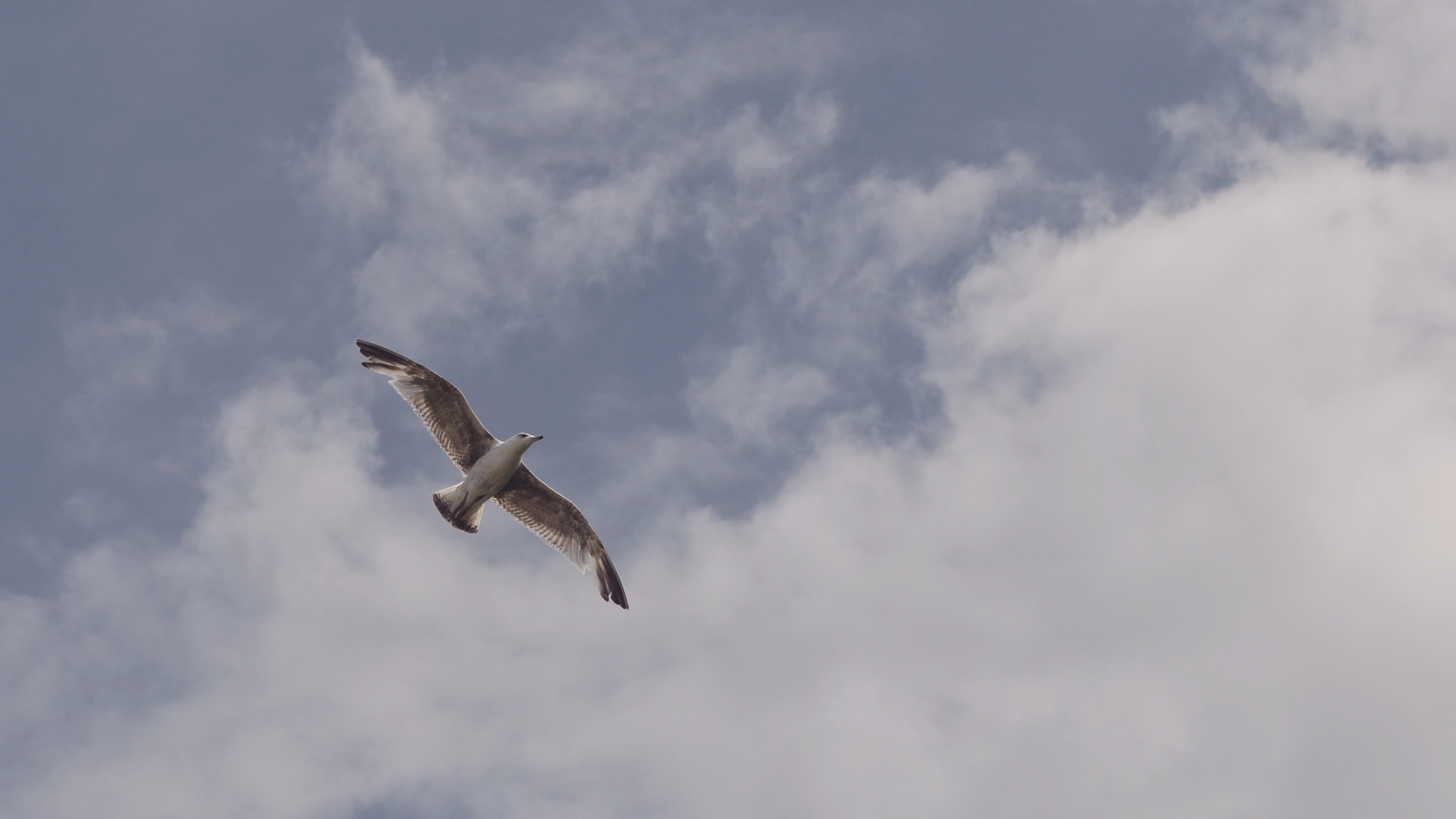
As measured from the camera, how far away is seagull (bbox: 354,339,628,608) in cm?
3400

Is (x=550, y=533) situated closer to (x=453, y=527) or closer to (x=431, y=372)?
(x=453, y=527)

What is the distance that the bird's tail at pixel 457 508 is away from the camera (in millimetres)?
34156

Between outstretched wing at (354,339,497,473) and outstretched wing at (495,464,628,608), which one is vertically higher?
outstretched wing at (354,339,497,473)

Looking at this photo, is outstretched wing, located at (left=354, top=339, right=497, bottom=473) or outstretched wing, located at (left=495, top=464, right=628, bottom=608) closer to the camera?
outstretched wing, located at (left=354, top=339, right=497, bottom=473)

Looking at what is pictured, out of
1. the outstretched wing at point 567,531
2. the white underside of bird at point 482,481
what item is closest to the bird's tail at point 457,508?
the white underside of bird at point 482,481

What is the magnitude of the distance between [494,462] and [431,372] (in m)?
2.92

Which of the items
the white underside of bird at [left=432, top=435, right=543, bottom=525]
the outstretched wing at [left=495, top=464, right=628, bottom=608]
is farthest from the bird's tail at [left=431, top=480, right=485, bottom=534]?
the outstretched wing at [left=495, top=464, right=628, bottom=608]

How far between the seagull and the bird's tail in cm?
1

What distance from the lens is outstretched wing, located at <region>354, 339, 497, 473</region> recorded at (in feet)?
112

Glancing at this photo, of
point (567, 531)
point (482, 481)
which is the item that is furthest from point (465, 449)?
point (567, 531)

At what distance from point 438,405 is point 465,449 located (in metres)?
1.44

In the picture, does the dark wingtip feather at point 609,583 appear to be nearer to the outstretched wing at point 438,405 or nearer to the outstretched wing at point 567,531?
the outstretched wing at point 567,531

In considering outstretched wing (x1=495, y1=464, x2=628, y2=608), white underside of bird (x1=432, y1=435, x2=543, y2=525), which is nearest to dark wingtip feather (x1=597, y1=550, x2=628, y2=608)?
outstretched wing (x1=495, y1=464, x2=628, y2=608)

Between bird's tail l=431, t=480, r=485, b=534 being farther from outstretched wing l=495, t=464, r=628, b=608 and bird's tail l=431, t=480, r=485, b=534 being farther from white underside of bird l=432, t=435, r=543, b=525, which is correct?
outstretched wing l=495, t=464, r=628, b=608
